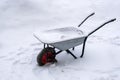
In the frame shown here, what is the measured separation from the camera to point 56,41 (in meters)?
3.59

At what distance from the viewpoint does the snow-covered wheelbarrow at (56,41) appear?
368 centimetres

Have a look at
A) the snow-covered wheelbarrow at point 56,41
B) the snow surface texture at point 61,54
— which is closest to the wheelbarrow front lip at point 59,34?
the snow-covered wheelbarrow at point 56,41

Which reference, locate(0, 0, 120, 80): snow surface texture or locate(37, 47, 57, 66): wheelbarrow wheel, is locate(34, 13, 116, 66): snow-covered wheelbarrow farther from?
locate(0, 0, 120, 80): snow surface texture

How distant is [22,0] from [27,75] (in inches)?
162

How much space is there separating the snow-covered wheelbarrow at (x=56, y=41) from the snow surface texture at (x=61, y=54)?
0.55 ft

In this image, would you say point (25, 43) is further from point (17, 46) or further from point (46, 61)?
point (46, 61)

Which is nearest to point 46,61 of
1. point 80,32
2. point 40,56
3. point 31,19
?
point 40,56

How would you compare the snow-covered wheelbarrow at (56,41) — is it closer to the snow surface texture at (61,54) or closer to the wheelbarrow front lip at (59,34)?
the wheelbarrow front lip at (59,34)

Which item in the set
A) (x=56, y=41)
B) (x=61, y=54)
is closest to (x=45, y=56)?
(x=56, y=41)

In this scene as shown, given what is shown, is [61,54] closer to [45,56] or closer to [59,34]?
[59,34]

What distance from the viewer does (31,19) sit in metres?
6.54

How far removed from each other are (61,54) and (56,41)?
1.00m

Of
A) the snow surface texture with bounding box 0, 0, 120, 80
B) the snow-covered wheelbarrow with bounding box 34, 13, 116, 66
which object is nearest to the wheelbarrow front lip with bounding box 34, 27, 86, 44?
the snow-covered wheelbarrow with bounding box 34, 13, 116, 66

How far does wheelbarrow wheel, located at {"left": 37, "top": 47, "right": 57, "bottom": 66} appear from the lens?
3.89 metres
